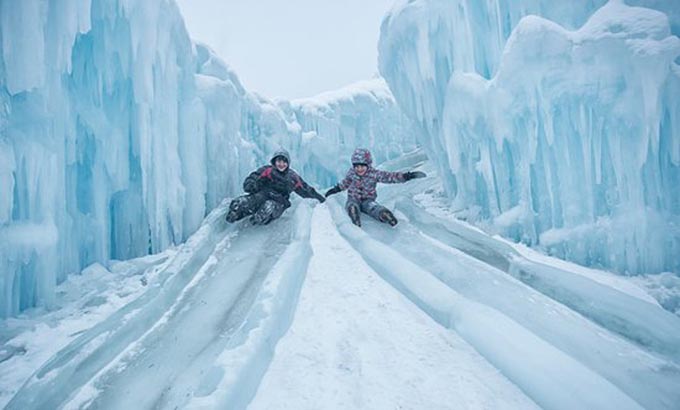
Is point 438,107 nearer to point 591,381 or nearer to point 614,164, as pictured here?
point 614,164

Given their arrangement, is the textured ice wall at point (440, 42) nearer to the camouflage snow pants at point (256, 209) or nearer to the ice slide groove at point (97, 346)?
the camouflage snow pants at point (256, 209)

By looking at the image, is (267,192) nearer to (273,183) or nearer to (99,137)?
(273,183)

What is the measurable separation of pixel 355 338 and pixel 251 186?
4351 millimetres

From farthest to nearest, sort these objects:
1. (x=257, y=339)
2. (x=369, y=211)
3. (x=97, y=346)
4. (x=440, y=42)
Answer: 1. (x=440, y=42)
2. (x=369, y=211)
3. (x=97, y=346)
4. (x=257, y=339)

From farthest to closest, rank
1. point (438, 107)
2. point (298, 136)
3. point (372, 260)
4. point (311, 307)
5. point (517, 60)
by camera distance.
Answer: point (298, 136) → point (438, 107) → point (517, 60) → point (372, 260) → point (311, 307)

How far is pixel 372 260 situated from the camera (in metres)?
4.05

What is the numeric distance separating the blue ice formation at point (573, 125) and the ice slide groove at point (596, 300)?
80 cm

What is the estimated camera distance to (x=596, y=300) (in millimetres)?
2713

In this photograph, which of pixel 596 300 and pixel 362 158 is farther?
pixel 362 158

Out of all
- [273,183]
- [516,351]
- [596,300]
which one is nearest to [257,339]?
[516,351]

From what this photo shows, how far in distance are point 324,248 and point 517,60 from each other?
3900 millimetres

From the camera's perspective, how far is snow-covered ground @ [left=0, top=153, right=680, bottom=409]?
189 centimetres

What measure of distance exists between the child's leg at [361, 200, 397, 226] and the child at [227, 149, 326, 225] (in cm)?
138

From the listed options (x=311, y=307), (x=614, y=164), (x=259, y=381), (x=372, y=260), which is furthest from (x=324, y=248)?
(x=614, y=164)
